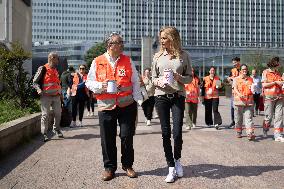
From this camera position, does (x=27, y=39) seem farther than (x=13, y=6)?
Yes

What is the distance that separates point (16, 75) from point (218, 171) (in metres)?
7.06

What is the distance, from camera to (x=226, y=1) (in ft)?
518

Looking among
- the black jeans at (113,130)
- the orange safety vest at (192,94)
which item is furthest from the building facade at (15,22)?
the black jeans at (113,130)

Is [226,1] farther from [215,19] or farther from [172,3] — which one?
[172,3]

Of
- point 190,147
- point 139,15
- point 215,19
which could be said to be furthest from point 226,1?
point 190,147

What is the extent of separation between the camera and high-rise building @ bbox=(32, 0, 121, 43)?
153 metres

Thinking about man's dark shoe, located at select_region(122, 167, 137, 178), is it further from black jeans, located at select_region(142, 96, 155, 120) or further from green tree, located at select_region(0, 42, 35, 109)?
black jeans, located at select_region(142, 96, 155, 120)

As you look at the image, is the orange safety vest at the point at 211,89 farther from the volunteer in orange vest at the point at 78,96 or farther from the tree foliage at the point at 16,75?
the tree foliage at the point at 16,75

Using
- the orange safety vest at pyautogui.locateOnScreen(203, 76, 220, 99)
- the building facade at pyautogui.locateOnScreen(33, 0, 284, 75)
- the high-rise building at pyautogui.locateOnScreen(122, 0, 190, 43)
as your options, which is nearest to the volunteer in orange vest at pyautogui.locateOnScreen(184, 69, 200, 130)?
the orange safety vest at pyautogui.locateOnScreen(203, 76, 220, 99)

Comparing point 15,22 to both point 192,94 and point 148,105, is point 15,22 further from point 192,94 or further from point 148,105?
point 192,94

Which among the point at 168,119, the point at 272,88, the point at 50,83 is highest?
the point at 50,83

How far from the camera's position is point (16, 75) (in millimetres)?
11102

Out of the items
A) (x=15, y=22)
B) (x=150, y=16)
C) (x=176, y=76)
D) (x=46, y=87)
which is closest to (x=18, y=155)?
(x=46, y=87)

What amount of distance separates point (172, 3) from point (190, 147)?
504 ft
